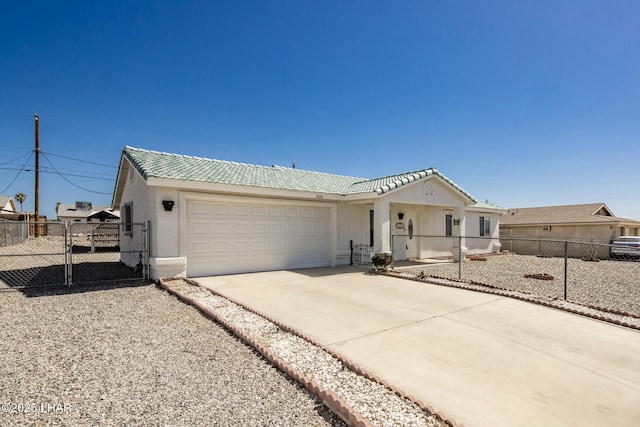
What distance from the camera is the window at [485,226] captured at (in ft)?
65.8

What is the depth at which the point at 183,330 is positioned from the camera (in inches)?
203

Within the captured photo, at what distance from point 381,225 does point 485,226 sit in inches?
509

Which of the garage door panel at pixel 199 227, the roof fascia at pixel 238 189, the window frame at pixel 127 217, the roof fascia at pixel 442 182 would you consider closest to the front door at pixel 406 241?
the roof fascia at pixel 442 182

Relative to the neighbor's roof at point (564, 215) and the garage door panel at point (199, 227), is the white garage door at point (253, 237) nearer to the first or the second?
the garage door panel at point (199, 227)

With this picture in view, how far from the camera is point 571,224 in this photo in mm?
22625

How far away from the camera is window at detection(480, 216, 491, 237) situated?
789 inches

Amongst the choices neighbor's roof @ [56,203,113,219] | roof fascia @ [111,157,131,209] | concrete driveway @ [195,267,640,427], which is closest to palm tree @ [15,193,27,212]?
neighbor's roof @ [56,203,113,219]

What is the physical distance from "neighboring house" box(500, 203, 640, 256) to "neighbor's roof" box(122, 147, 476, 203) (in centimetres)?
1439

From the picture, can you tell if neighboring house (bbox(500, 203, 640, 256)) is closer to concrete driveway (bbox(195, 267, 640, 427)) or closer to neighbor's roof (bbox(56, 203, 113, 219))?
concrete driveway (bbox(195, 267, 640, 427))

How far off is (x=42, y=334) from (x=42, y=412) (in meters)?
2.78

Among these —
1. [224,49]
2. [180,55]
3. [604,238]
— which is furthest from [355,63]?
[604,238]

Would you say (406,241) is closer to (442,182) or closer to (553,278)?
(442,182)

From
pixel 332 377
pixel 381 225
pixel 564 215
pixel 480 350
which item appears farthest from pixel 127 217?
pixel 564 215

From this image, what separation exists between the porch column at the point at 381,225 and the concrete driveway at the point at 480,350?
3.25 meters
